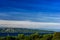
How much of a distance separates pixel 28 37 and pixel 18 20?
2.14 ft

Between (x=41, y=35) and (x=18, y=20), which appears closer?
(x=41, y=35)

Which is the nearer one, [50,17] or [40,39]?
[40,39]

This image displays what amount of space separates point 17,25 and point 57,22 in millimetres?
1194

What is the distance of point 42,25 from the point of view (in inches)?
211

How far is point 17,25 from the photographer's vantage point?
17.4 feet

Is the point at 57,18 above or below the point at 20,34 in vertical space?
above

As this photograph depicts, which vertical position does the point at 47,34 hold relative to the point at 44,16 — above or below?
below

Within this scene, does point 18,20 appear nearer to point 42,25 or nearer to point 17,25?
point 17,25

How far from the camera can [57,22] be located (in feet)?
18.2

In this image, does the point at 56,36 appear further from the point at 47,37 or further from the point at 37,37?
the point at 37,37

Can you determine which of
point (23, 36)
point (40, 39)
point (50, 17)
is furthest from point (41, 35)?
point (50, 17)

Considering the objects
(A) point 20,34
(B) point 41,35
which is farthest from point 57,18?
(A) point 20,34

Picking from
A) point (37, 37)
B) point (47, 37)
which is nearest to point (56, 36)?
point (47, 37)

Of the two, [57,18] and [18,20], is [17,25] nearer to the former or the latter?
[18,20]
